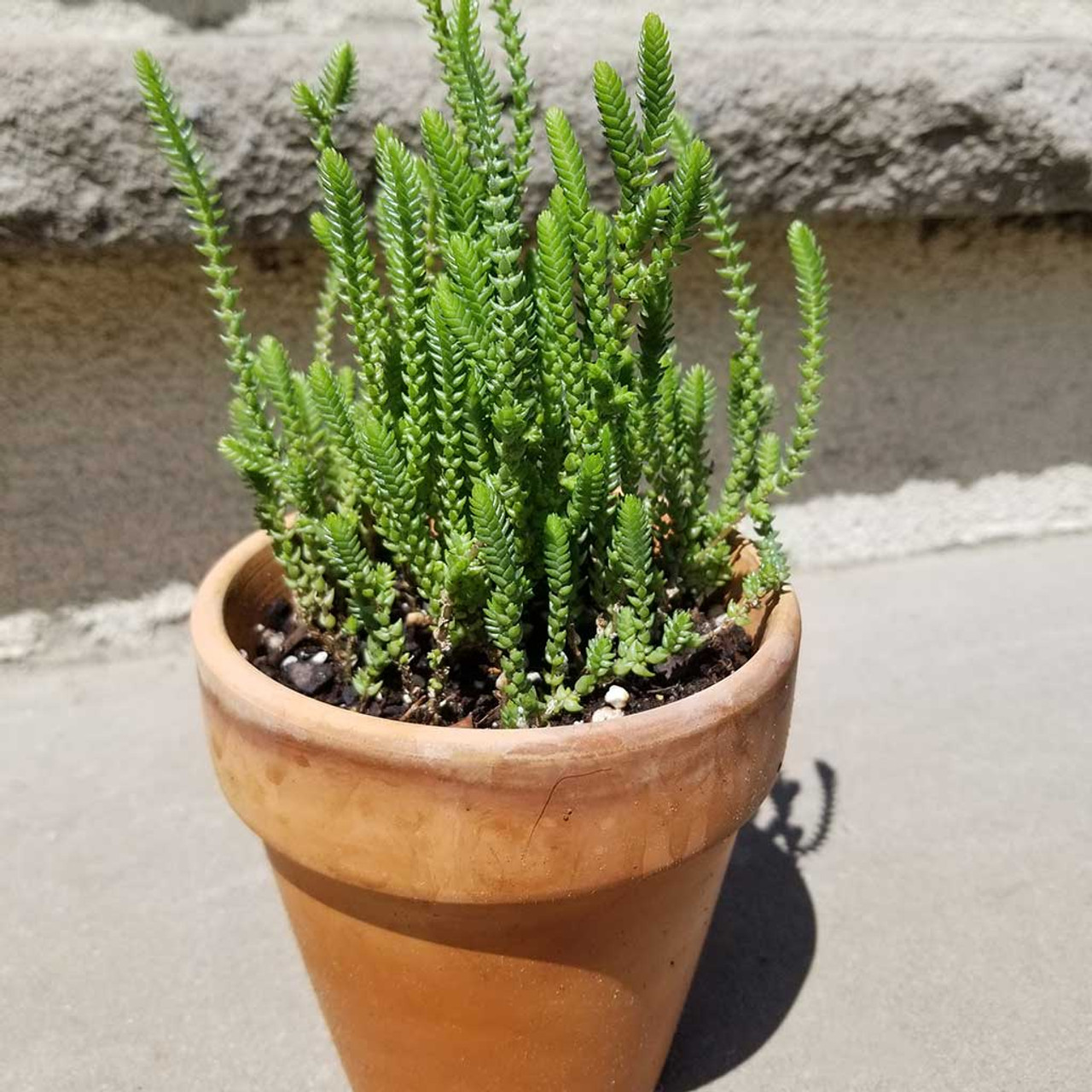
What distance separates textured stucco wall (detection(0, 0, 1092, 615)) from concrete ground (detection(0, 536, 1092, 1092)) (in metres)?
0.26

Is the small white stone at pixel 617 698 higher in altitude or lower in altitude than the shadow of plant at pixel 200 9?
lower

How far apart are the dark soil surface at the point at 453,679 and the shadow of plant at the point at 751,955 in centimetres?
39

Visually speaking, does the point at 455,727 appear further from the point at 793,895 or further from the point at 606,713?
the point at 793,895

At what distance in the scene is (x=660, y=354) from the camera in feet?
2.72

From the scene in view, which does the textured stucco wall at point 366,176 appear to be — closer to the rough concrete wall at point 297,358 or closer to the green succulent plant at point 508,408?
the rough concrete wall at point 297,358

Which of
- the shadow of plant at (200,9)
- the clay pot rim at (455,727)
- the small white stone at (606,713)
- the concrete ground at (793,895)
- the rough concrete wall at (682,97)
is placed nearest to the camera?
the clay pot rim at (455,727)

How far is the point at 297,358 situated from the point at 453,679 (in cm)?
82

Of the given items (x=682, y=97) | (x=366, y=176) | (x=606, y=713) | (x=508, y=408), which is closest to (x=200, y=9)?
(x=366, y=176)

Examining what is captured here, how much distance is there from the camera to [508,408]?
0.72m

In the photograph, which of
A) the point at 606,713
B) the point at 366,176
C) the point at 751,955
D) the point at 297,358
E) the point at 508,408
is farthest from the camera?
the point at 297,358

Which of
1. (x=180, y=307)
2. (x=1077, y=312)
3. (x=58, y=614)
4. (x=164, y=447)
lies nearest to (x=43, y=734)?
(x=58, y=614)

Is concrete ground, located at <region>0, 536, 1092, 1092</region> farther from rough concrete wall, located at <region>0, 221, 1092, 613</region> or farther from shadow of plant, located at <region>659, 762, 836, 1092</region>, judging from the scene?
rough concrete wall, located at <region>0, 221, 1092, 613</region>

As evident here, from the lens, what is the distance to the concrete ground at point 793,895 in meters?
1.03

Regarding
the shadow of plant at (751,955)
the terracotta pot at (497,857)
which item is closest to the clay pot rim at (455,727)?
the terracotta pot at (497,857)
